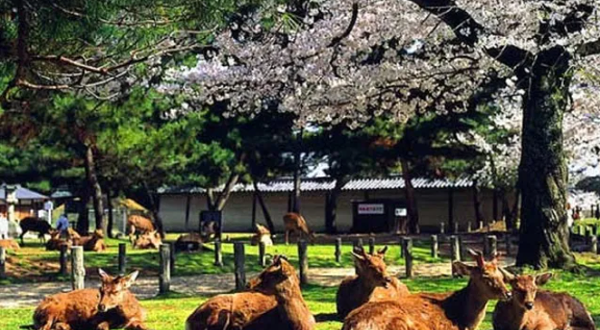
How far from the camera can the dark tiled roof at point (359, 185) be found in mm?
33500

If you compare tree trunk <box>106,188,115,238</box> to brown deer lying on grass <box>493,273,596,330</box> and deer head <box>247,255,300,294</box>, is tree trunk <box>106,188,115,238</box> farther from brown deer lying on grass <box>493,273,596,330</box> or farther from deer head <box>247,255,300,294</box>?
brown deer lying on grass <box>493,273,596,330</box>

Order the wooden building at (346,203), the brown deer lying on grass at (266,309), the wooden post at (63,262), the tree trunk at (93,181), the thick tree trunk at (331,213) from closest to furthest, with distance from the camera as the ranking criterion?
the brown deer lying on grass at (266,309) → the wooden post at (63,262) → the tree trunk at (93,181) → the thick tree trunk at (331,213) → the wooden building at (346,203)

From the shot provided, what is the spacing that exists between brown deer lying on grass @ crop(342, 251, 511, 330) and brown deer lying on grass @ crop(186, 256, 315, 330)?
779mm

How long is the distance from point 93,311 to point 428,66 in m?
10.2

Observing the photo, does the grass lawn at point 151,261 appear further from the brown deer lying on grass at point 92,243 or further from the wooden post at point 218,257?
the brown deer lying on grass at point 92,243

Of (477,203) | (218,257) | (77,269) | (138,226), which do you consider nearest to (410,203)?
(477,203)

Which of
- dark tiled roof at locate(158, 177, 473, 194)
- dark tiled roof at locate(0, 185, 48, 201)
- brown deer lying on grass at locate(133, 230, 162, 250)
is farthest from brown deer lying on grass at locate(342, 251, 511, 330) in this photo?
dark tiled roof at locate(0, 185, 48, 201)

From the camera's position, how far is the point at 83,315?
7.91 m

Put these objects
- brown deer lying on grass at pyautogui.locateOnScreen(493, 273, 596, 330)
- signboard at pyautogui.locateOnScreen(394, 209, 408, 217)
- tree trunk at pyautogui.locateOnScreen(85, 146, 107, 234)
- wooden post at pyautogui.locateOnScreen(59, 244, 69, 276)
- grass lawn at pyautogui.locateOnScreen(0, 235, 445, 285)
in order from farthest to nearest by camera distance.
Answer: signboard at pyautogui.locateOnScreen(394, 209, 408, 217)
tree trunk at pyautogui.locateOnScreen(85, 146, 107, 234)
grass lawn at pyautogui.locateOnScreen(0, 235, 445, 285)
wooden post at pyautogui.locateOnScreen(59, 244, 69, 276)
brown deer lying on grass at pyautogui.locateOnScreen(493, 273, 596, 330)

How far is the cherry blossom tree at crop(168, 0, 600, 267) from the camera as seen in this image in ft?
44.4

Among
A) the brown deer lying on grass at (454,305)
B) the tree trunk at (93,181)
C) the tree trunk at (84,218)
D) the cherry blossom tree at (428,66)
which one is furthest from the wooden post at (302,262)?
the tree trunk at (84,218)

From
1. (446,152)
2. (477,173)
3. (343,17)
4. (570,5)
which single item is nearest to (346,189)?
(477,173)

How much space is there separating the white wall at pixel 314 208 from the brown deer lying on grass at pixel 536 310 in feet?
89.3

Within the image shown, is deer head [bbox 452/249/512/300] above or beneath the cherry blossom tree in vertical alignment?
beneath
